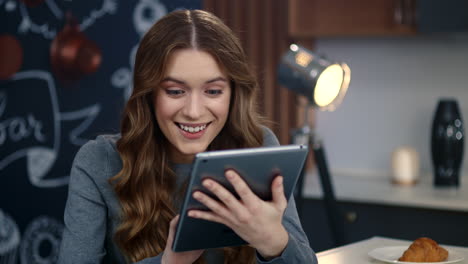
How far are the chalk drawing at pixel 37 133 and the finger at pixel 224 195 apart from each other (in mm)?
1449

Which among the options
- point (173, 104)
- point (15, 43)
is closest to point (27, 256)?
point (15, 43)

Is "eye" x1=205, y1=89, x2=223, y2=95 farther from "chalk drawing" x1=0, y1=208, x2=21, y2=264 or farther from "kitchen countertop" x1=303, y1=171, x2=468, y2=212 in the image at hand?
"kitchen countertop" x1=303, y1=171, x2=468, y2=212

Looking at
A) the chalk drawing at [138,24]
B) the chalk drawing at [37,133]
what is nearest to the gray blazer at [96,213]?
the chalk drawing at [37,133]

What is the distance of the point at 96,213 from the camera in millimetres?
1582

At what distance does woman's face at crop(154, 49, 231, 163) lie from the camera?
1.48 metres

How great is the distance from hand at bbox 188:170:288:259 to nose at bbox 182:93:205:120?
32 centimetres

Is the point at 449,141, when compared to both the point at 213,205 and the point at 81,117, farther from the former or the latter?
the point at 213,205

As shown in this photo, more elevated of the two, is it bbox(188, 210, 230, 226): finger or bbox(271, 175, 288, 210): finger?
bbox(271, 175, 288, 210): finger

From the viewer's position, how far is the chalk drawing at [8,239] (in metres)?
2.42

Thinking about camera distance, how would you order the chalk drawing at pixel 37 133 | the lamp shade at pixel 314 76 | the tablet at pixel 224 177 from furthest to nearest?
the lamp shade at pixel 314 76 → the chalk drawing at pixel 37 133 → the tablet at pixel 224 177

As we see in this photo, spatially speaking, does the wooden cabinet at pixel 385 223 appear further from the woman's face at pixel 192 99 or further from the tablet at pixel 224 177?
the tablet at pixel 224 177

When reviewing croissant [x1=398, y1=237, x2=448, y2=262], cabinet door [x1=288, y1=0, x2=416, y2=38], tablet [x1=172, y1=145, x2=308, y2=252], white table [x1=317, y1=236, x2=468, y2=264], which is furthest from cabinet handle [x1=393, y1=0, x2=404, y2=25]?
tablet [x1=172, y1=145, x2=308, y2=252]

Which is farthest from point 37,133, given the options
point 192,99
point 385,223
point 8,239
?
point 385,223

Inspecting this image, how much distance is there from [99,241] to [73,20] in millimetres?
1239
